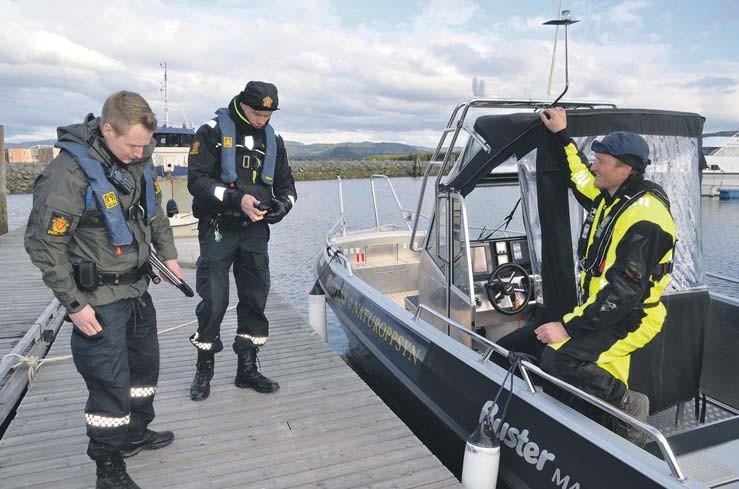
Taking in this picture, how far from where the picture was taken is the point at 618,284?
93.9 inches

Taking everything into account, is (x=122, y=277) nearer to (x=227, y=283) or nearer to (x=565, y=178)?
(x=227, y=283)

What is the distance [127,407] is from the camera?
2.63m

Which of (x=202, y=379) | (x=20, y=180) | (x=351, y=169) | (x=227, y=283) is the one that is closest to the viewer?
(x=227, y=283)

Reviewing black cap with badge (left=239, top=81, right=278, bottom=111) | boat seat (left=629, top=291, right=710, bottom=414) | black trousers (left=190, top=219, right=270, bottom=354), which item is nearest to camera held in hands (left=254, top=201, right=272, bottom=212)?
black trousers (left=190, top=219, right=270, bottom=354)

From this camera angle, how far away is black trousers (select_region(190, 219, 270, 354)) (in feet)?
11.7

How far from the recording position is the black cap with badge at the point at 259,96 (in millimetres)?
3295

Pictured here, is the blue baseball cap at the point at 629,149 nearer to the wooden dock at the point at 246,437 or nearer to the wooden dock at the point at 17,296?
the wooden dock at the point at 246,437

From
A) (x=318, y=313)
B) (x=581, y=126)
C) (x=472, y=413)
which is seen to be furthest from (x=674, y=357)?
(x=318, y=313)

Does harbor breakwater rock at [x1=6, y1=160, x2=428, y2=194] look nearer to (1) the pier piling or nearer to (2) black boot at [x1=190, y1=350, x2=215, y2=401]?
(1) the pier piling

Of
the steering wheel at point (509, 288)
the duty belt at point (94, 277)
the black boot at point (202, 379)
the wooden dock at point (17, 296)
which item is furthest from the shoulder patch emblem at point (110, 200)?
the wooden dock at point (17, 296)

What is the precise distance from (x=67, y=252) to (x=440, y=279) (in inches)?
107

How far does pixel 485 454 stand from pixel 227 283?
2.07 m

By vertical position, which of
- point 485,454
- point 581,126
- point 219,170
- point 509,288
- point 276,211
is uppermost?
point 581,126

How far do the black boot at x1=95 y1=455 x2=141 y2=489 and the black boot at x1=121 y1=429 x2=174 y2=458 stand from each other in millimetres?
347
